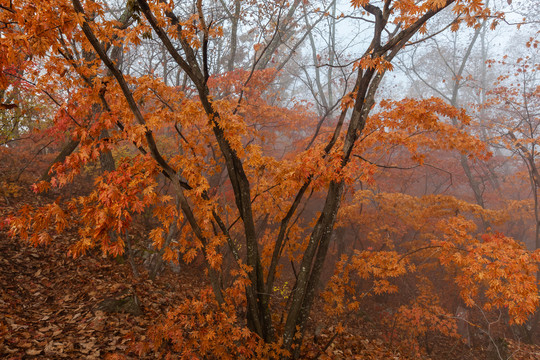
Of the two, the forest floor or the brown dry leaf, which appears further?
the forest floor

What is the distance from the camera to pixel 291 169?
4598 mm

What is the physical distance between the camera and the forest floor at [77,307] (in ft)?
12.8

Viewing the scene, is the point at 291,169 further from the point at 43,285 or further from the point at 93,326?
the point at 43,285

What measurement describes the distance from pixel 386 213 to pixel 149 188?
10641mm

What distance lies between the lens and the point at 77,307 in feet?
16.5

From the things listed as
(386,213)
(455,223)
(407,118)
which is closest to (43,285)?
(407,118)

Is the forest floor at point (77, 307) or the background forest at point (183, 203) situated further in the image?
the forest floor at point (77, 307)

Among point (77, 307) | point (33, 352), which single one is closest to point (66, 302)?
point (77, 307)

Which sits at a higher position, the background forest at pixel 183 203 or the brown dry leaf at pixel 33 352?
the background forest at pixel 183 203

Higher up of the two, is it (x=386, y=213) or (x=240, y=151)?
(x=386, y=213)

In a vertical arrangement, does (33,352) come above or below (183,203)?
below

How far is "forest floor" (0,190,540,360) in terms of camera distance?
391 centimetres

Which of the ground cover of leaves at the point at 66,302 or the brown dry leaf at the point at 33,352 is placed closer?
the brown dry leaf at the point at 33,352

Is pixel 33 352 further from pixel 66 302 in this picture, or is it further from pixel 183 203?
pixel 183 203
